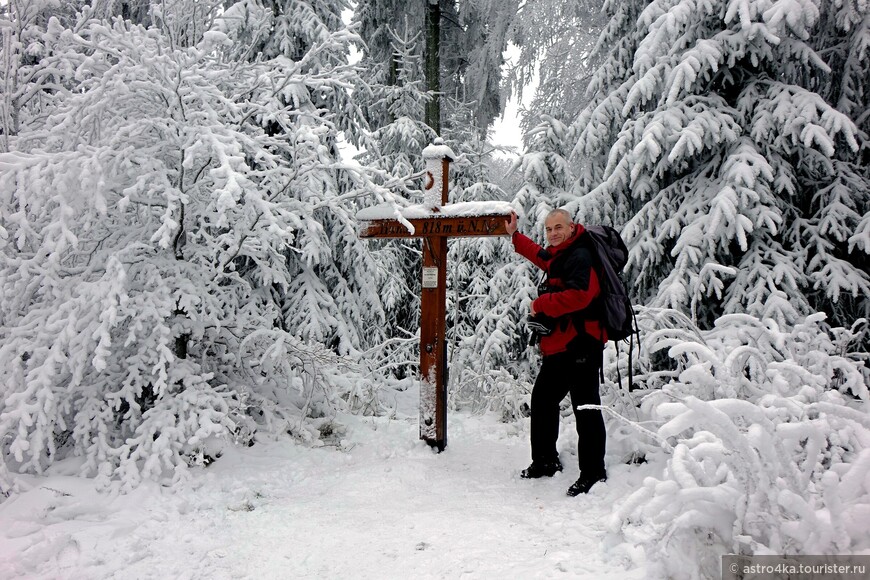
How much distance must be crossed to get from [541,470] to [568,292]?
5.14 feet

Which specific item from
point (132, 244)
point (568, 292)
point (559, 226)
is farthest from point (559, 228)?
point (132, 244)

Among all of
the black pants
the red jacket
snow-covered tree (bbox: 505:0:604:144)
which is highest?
snow-covered tree (bbox: 505:0:604:144)

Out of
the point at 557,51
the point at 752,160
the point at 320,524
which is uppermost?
the point at 557,51

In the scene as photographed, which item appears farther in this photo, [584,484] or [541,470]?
[541,470]

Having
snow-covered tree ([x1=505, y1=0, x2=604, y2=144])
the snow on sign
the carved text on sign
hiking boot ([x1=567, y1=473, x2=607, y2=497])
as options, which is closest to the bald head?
the carved text on sign

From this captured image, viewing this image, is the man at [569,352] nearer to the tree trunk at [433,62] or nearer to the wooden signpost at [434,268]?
the wooden signpost at [434,268]

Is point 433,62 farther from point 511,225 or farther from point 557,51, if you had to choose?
point 511,225

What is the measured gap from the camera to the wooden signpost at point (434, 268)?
17.0 feet

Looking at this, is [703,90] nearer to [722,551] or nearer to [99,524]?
[722,551]

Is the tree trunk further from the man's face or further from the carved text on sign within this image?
the man's face

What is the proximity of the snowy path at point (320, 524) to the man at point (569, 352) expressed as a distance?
22 centimetres

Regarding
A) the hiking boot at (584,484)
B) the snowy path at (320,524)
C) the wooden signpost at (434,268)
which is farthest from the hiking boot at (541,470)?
the wooden signpost at (434,268)

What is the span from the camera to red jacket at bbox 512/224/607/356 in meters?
3.90

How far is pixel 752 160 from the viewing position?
5215 millimetres
